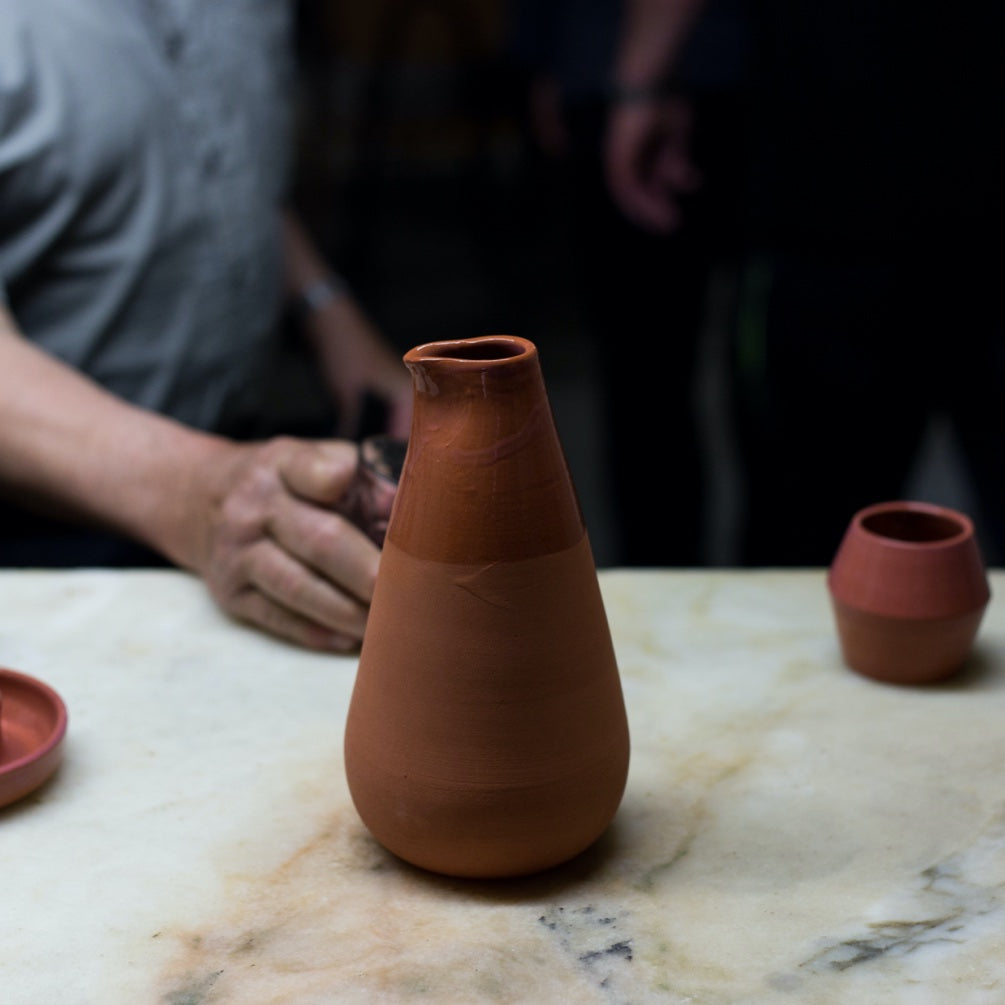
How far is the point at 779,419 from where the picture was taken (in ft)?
5.06

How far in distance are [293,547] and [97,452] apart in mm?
235

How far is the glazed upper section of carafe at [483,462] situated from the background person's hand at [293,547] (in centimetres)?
A: 27

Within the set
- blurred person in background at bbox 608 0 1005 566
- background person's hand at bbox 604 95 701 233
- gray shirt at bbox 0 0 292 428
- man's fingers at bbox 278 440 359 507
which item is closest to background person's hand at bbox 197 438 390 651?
man's fingers at bbox 278 440 359 507

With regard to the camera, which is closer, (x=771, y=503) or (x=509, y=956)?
(x=509, y=956)

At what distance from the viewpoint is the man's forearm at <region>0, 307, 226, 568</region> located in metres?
0.95

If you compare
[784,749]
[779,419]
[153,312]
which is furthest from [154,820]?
[779,419]

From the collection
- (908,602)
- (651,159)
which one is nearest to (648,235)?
(651,159)

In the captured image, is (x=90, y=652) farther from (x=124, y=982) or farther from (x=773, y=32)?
(x=773, y=32)

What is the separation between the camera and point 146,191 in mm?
1261

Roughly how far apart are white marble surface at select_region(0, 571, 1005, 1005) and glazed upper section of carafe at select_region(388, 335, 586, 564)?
0.56ft

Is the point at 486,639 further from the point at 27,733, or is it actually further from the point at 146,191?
the point at 146,191

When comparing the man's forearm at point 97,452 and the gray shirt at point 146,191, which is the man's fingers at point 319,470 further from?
the gray shirt at point 146,191

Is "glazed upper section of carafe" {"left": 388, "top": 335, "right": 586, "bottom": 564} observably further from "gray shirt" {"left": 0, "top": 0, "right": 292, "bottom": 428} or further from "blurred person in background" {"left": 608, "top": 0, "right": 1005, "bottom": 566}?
"blurred person in background" {"left": 608, "top": 0, "right": 1005, "bottom": 566}

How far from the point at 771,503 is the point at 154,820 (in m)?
1.13
